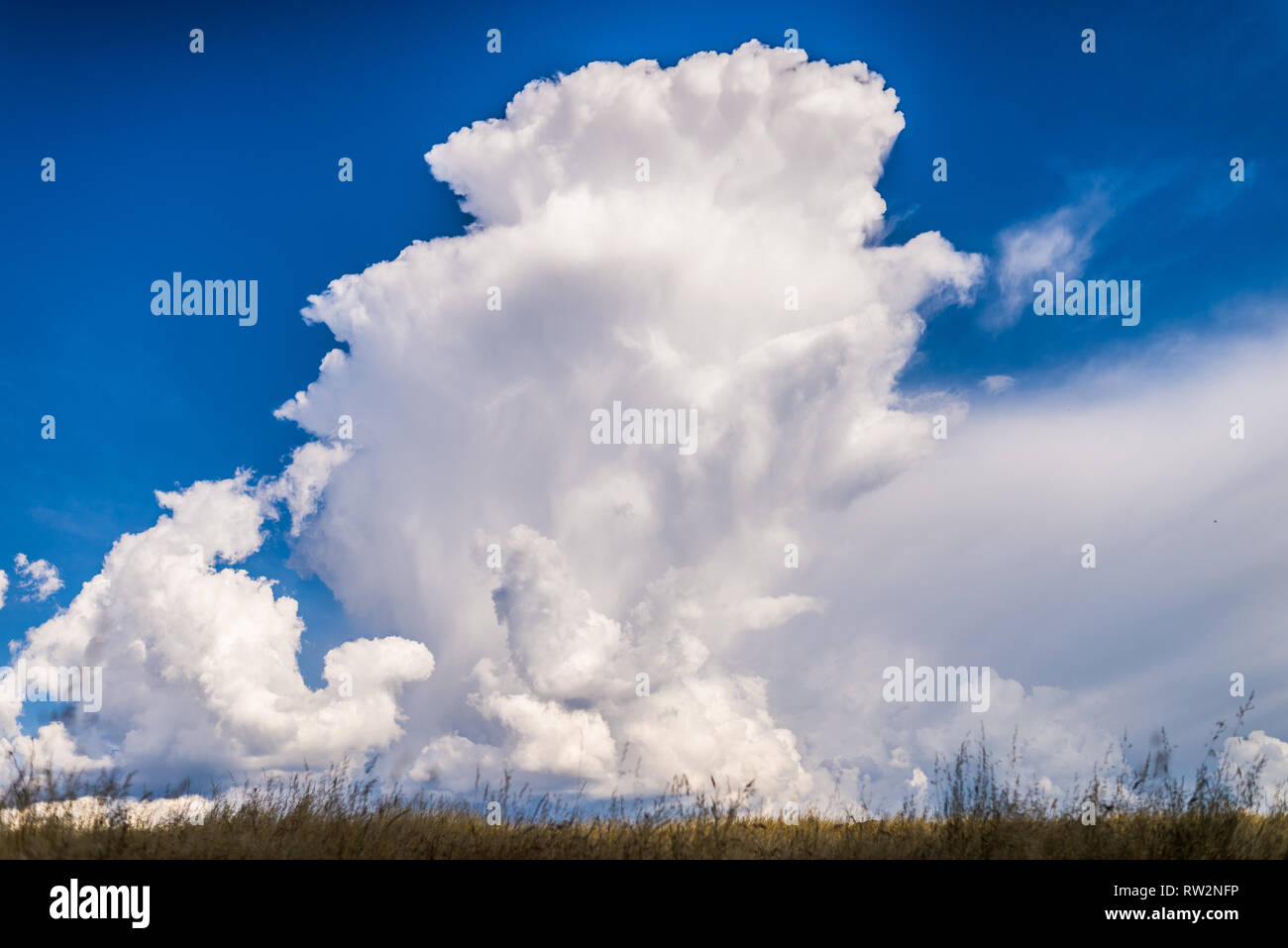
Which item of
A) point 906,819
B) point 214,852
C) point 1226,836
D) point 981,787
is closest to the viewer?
point 214,852

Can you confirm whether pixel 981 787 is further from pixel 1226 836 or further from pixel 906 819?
pixel 1226 836
